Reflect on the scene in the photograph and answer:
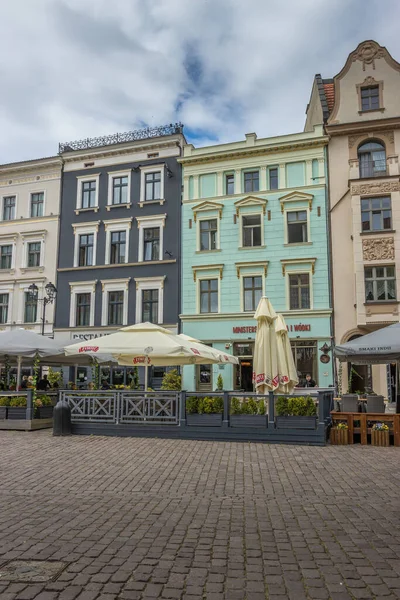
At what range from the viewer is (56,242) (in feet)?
97.1

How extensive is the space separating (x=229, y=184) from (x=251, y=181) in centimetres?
128

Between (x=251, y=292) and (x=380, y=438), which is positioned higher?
(x=251, y=292)

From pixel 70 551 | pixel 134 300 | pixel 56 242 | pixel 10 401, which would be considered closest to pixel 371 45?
pixel 134 300

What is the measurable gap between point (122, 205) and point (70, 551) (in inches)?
1014

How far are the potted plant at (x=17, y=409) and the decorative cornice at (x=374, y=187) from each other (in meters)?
17.9

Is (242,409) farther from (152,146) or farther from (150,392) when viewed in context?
(152,146)

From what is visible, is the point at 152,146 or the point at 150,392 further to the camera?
the point at 152,146

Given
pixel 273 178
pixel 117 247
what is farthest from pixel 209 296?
pixel 273 178

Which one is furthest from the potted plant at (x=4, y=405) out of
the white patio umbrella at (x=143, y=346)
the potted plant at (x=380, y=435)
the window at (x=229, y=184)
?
the window at (x=229, y=184)

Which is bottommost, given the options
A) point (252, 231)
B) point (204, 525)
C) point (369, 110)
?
point (204, 525)

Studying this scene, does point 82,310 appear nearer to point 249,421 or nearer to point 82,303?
point 82,303

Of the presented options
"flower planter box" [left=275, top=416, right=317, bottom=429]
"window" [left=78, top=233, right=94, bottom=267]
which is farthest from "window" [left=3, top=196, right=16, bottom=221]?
"flower planter box" [left=275, top=416, right=317, bottom=429]

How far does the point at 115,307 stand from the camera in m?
28.0

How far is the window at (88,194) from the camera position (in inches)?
1171
